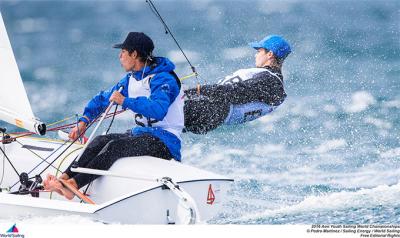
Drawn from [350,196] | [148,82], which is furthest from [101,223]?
[350,196]

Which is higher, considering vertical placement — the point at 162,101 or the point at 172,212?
the point at 162,101

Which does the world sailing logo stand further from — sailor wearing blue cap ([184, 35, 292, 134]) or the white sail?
sailor wearing blue cap ([184, 35, 292, 134])

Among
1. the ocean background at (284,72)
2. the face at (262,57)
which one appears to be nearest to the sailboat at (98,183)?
the ocean background at (284,72)

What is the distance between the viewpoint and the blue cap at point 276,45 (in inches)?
142

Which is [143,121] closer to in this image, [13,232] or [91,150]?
[91,150]

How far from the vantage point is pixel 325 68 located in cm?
366

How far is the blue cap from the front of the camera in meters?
3.61

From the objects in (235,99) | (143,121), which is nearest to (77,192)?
(143,121)

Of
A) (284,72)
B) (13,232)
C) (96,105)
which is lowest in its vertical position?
(13,232)

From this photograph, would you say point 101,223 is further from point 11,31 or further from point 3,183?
point 11,31

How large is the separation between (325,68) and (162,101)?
0.92 metres

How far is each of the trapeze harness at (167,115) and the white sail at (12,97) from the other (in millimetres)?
331

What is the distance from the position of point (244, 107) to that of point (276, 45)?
27 cm

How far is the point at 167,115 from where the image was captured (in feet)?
10.2
